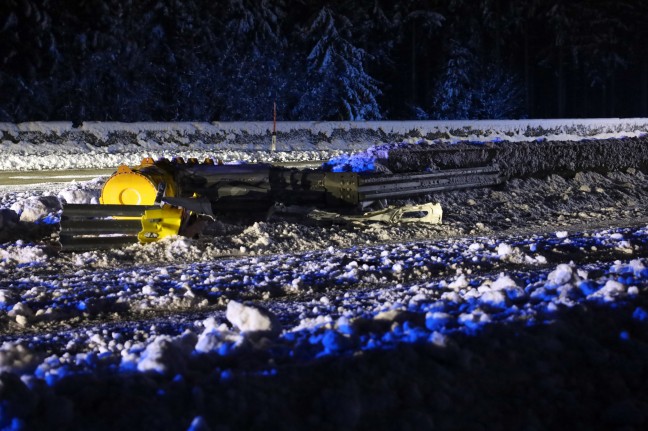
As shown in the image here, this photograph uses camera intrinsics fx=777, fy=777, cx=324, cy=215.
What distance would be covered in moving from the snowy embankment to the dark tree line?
3.91 m

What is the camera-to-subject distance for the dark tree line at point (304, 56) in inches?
1197

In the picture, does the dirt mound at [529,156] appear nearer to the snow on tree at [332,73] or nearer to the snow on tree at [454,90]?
the snow on tree at [332,73]

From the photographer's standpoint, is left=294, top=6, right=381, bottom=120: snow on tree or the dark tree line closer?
the dark tree line

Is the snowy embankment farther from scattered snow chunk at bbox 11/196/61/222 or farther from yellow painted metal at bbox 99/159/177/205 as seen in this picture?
yellow painted metal at bbox 99/159/177/205

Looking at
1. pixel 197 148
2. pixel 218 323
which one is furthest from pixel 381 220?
pixel 197 148

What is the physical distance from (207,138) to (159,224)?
1429cm

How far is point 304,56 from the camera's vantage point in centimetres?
3800

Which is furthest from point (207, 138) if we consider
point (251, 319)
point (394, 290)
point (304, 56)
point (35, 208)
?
point (251, 319)

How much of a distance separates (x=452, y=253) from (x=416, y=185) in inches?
151

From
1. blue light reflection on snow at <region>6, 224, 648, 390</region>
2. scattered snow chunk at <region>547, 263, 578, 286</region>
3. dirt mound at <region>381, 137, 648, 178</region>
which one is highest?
dirt mound at <region>381, 137, 648, 178</region>

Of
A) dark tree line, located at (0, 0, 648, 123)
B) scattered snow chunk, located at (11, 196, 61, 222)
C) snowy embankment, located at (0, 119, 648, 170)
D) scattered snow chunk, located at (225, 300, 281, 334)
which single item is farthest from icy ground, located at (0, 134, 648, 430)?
dark tree line, located at (0, 0, 648, 123)

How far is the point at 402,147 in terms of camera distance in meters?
12.3

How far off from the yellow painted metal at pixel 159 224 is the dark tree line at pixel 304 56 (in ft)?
55.5

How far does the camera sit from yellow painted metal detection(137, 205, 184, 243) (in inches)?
312
